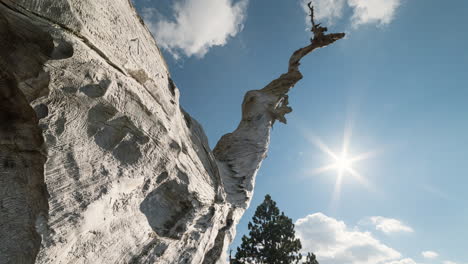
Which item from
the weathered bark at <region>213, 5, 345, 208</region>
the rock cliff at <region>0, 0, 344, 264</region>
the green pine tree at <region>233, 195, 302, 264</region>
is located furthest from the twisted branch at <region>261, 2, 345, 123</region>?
the green pine tree at <region>233, 195, 302, 264</region>

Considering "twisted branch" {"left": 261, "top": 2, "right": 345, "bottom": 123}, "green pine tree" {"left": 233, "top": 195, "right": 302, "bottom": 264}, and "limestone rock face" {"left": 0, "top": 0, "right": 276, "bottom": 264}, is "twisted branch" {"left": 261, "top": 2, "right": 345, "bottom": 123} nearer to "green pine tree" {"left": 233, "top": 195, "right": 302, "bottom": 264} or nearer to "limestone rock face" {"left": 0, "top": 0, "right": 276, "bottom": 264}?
"limestone rock face" {"left": 0, "top": 0, "right": 276, "bottom": 264}

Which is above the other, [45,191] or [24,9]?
[24,9]

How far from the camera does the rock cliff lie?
2082 millimetres

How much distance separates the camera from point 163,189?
3.26 meters

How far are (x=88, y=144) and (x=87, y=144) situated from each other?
0.03 ft

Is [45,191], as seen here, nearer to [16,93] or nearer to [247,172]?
[16,93]

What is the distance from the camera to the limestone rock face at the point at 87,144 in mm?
2080

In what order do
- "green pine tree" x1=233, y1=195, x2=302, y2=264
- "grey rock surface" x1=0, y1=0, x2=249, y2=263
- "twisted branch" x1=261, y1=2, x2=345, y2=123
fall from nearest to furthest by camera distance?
1. "grey rock surface" x1=0, y1=0, x2=249, y2=263
2. "twisted branch" x1=261, y1=2, x2=345, y2=123
3. "green pine tree" x1=233, y1=195, x2=302, y2=264

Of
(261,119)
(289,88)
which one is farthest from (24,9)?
(289,88)

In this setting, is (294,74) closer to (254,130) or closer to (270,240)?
(254,130)

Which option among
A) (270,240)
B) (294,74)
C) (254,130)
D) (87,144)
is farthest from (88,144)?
(270,240)

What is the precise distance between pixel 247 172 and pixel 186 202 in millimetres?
2368

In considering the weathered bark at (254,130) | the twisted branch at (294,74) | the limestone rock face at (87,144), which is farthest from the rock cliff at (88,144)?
the twisted branch at (294,74)

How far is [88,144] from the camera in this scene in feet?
7.87
